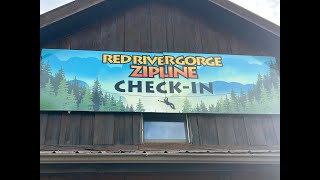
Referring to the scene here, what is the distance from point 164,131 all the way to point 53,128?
2.16m

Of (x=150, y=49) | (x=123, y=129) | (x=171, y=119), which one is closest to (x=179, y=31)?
(x=150, y=49)

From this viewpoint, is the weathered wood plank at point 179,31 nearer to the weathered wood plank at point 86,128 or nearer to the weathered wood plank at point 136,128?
the weathered wood plank at point 136,128

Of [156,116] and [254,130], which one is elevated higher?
[156,116]

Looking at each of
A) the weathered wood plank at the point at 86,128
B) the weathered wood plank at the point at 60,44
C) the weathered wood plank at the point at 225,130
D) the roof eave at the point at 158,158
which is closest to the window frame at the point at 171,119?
the weathered wood plank at the point at 225,130

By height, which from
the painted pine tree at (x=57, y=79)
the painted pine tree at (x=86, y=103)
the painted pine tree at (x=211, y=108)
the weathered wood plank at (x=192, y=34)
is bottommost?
the painted pine tree at (x=211, y=108)

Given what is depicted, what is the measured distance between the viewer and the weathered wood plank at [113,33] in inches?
319

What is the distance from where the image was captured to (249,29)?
8984 mm

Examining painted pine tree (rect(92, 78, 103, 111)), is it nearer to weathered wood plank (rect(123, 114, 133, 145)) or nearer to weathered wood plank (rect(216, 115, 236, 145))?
weathered wood plank (rect(123, 114, 133, 145))

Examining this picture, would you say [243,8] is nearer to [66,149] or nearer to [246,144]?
[246,144]

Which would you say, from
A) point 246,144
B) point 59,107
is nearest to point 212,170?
point 246,144

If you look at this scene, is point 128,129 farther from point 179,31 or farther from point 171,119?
point 179,31

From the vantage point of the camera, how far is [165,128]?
750 centimetres

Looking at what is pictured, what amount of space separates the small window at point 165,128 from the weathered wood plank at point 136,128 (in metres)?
0.14

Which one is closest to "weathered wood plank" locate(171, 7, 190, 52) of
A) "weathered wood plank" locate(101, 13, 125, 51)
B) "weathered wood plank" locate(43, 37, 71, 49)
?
"weathered wood plank" locate(101, 13, 125, 51)
